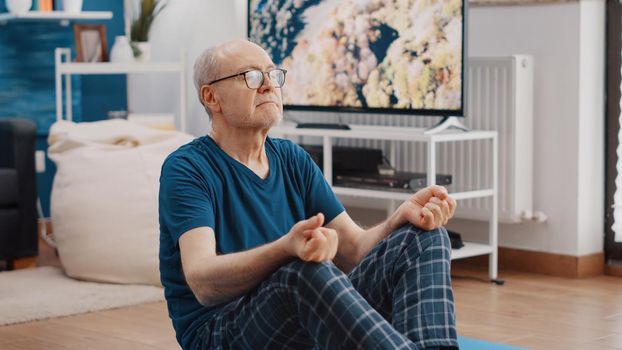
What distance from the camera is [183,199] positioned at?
6.73ft

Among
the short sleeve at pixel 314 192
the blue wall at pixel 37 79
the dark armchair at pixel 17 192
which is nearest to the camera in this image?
the short sleeve at pixel 314 192

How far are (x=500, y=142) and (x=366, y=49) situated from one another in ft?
2.11

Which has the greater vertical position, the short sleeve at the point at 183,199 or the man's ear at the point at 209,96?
the man's ear at the point at 209,96

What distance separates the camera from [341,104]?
4664mm

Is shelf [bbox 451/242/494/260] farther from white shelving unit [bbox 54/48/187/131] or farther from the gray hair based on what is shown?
the gray hair

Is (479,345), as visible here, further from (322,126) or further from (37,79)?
(37,79)

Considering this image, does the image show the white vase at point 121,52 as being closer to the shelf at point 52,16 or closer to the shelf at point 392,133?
the shelf at point 52,16

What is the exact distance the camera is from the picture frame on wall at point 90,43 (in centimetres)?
553

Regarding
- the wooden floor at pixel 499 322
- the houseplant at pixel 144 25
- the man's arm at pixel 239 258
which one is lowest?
the wooden floor at pixel 499 322

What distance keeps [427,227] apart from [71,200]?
2.51m

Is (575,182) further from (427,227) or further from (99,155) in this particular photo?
(427,227)

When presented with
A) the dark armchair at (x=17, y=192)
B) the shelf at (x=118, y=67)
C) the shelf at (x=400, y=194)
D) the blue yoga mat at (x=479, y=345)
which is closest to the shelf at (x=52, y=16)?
the shelf at (x=118, y=67)

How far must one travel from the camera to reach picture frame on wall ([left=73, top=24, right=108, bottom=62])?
218 inches

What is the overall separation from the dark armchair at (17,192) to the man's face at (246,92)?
262 centimetres
